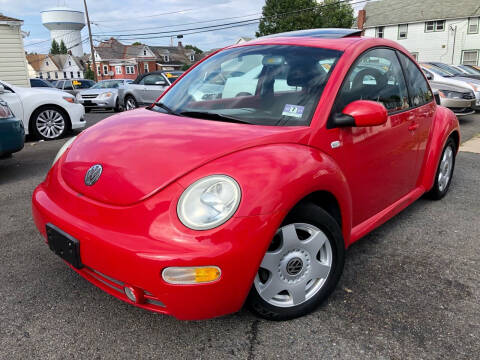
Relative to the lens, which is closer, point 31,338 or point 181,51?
point 31,338

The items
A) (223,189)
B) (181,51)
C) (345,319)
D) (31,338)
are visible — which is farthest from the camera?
(181,51)

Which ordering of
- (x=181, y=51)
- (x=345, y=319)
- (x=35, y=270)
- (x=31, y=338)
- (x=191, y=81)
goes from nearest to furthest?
(x=31, y=338), (x=345, y=319), (x=35, y=270), (x=191, y=81), (x=181, y=51)

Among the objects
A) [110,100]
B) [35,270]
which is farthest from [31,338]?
[110,100]

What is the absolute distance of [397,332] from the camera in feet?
6.87

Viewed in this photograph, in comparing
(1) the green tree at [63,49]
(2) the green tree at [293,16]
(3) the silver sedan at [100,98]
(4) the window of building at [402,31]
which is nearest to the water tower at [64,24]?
(1) the green tree at [63,49]

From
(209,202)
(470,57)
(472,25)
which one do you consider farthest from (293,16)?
(209,202)

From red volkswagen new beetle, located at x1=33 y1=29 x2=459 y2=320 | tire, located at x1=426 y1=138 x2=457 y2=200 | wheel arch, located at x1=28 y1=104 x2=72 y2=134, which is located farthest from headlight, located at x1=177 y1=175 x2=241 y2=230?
wheel arch, located at x1=28 y1=104 x2=72 y2=134

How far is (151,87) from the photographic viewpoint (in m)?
13.2

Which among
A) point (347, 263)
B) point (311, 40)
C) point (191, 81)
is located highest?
point (311, 40)

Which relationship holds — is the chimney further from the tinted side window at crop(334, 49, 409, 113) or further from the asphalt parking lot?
the asphalt parking lot

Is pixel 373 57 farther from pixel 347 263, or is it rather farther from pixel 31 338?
pixel 31 338

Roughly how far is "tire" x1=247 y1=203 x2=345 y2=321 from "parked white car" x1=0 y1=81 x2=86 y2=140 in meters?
6.77

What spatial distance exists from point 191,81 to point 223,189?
155 cm

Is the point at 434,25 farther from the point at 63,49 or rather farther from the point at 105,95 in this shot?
the point at 63,49
